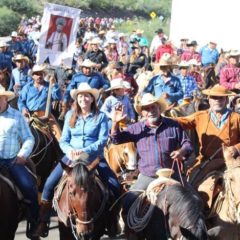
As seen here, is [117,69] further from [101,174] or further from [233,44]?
[233,44]

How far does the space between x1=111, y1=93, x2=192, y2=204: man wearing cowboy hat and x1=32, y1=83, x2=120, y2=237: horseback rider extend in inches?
13.9

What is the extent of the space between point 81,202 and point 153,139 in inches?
50.7

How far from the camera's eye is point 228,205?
7.98 m

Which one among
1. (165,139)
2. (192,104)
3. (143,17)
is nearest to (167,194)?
(165,139)

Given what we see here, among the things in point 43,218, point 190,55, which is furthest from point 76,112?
point 190,55

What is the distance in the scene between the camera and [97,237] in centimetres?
865

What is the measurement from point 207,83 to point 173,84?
720 centimetres

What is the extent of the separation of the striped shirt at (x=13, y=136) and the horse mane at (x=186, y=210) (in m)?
2.05

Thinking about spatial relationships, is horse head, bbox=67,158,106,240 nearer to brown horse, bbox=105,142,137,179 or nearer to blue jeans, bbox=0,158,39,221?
blue jeans, bbox=0,158,39,221

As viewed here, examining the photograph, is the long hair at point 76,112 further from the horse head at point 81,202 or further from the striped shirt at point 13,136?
the horse head at point 81,202

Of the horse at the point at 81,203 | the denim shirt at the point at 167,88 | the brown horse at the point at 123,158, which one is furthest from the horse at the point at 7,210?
the denim shirt at the point at 167,88

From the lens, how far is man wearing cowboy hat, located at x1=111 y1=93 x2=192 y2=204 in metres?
8.46

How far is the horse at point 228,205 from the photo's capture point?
25.6 ft

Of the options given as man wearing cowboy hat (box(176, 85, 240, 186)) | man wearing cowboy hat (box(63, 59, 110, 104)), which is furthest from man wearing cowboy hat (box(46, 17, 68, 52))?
man wearing cowboy hat (box(176, 85, 240, 186))
